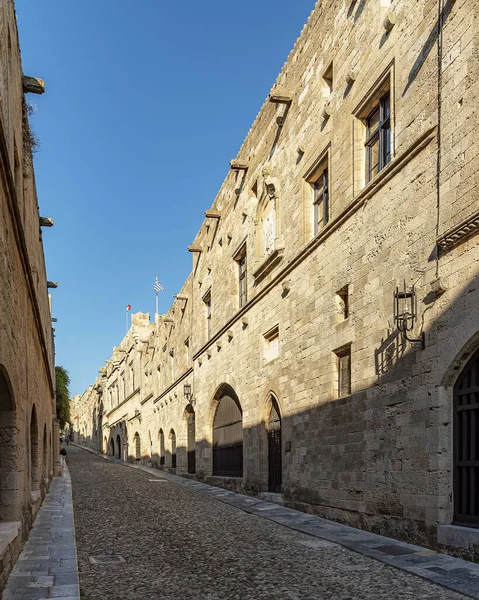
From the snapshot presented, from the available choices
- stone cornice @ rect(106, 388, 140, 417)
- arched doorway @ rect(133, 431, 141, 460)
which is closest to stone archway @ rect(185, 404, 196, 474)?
arched doorway @ rect(133, 431, 141, 460)

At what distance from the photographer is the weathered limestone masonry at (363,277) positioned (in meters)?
7.79

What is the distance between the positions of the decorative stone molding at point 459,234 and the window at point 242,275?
33.3 ft

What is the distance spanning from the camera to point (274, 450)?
14.8m

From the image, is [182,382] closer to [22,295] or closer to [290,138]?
[290,138]

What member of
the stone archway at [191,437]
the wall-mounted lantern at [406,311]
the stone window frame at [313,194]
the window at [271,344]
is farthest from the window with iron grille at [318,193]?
the stone archway at [191,437]

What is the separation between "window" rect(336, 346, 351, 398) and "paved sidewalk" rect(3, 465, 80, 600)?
16.1 ft

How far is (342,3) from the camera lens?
1150 centimetres

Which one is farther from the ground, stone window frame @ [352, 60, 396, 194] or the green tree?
stone window frame @ [352, 60, 396, 194]

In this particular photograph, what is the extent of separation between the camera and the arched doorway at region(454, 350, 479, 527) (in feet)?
24.3

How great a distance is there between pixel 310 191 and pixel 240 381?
20.8 feet

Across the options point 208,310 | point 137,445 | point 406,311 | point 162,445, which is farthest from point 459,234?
point 137,445

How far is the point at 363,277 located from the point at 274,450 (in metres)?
6.03

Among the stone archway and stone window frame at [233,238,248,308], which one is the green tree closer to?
the stone archway

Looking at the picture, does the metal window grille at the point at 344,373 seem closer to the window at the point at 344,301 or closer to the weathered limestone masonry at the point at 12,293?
the window at the point at 344,301
